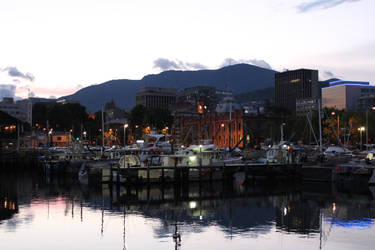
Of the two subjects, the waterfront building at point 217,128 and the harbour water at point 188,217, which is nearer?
the harbour water at point 188,217

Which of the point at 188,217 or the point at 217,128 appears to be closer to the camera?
the point at 188,217

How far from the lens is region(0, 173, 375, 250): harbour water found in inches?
1261

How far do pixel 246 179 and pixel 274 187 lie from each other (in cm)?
904

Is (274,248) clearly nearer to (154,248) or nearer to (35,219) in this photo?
(154,248)

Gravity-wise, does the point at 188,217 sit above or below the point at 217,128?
below

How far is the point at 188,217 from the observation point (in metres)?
41.2

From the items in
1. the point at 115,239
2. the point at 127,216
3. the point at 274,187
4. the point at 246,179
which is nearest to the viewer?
the point at 115,239

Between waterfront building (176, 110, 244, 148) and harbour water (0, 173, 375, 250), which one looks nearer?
harbour water (0, 173, 375, 250)

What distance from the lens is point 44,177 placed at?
3191 inches

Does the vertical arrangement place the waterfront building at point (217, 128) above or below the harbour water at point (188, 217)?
above

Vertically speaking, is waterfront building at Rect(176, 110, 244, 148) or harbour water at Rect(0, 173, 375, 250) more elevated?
waterfront building at Rect(176, 110, 244, 148)

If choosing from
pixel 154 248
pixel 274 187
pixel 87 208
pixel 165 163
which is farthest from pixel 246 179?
pixel 154 248

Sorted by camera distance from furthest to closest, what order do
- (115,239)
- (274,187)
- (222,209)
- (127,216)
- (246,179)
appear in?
(246,179), (274,187), (222,209), (127,216), (115,239)

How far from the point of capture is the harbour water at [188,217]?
105 ft
